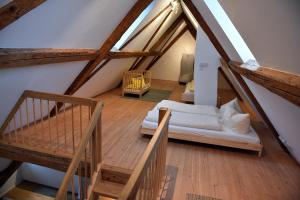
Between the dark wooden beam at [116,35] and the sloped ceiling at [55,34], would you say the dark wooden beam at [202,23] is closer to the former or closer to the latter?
the dark wooden beam at [116,35]

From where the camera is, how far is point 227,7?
1759 mm

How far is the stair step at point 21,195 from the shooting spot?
12.4 feet

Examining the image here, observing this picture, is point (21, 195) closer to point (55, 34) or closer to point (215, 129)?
point (55, 34)

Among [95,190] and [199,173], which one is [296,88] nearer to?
[199,173]

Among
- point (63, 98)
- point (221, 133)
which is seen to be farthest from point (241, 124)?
point (63, 98)

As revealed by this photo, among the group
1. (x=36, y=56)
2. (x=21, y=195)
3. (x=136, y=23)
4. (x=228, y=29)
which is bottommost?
(x=21, y=195)

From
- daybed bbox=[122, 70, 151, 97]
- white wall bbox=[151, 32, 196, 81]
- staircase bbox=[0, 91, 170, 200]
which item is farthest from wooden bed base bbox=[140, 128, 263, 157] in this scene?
white wall bbox=[151, 32, 196, 81]

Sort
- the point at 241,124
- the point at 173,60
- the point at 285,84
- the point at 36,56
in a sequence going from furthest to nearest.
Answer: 1. the point at 173,60
2. the point at 241,124
3. the point at 36,56
4. the point at 285,84

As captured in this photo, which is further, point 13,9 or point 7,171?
point 7,171

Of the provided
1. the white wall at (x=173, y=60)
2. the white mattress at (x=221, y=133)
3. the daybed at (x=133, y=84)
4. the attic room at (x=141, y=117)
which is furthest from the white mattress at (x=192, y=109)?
the white wall at (x=173, y=60)

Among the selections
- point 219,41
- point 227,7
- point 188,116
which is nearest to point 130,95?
point 188,116

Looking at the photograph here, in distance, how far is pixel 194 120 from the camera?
11.9ft

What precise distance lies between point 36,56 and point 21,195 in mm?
2854

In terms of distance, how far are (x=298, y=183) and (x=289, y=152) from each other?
0.75 m
